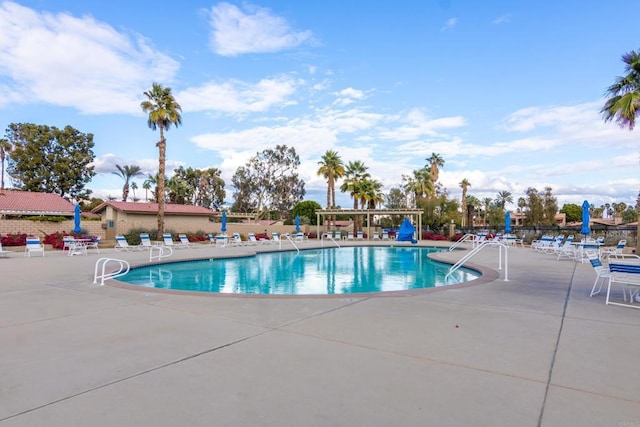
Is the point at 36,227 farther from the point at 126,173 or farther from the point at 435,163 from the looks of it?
the point at 435,163

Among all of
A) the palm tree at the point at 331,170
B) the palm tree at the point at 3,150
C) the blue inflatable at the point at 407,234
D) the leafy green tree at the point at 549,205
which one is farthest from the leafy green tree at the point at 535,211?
the palm tree at the point at 3,150

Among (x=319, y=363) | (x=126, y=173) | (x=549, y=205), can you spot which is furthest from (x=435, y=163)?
(x=319, y=363)

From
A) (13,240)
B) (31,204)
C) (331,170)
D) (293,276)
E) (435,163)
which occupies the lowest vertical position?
(293,276)

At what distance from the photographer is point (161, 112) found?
25.0 meters

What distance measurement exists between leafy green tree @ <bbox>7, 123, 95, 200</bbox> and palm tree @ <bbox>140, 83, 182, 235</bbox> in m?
21.4

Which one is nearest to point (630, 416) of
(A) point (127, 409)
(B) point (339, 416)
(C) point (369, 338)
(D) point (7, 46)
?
(B) point (339, 416)

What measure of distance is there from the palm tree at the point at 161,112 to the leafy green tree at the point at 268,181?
84.1 ft

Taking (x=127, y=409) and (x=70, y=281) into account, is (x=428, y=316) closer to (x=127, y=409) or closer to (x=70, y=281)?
(x=127, y=409)

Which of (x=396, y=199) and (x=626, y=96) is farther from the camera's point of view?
(x=396, y=199)

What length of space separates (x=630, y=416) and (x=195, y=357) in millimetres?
3629

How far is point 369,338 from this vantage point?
452cm

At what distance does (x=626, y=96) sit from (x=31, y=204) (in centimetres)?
3453

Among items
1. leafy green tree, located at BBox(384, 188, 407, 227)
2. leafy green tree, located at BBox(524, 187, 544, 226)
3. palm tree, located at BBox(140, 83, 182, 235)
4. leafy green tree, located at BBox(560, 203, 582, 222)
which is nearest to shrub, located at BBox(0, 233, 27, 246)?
palm tree, located at BBox(140, 83, 182, 235)

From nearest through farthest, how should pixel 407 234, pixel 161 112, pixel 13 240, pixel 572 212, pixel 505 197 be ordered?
pixel 13 240
pixel 161 112
pixel 407 234
pixel 572 212
pixel 505 197
